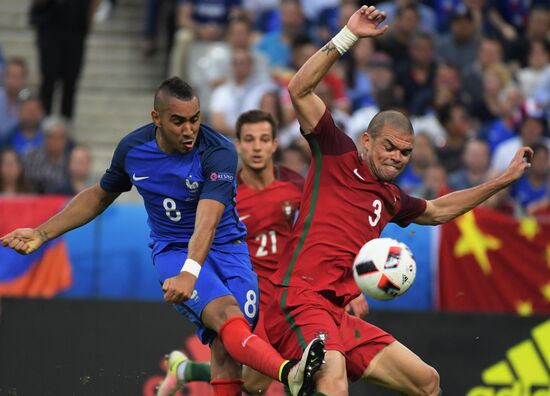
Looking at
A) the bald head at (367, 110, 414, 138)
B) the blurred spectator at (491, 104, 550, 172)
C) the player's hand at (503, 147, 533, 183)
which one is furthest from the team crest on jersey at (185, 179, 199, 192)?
the blurred spectator at (491, 104, 550, 172)

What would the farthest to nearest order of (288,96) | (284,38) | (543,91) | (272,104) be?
(284,38), (543,91), (288,96), (272,104)

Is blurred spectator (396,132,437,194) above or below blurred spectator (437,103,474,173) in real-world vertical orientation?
below

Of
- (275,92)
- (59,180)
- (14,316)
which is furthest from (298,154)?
(14,316)

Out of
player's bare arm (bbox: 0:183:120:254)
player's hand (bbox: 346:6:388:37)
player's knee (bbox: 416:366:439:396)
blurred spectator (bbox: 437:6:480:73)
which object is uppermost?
blurred spectator (bbox: 437:6:480:73)

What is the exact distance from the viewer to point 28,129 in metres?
14.6

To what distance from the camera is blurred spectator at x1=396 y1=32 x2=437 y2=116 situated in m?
15.7

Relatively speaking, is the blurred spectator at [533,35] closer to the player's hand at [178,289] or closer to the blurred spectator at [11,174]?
the blurred spectator at [11,174]

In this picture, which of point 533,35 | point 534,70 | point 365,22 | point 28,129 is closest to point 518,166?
point 365,22

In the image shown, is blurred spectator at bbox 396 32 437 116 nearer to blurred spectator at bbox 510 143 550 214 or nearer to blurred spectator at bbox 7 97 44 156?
blurred spectator at bbox 510 143 550 214

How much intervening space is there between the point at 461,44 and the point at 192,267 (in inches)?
400

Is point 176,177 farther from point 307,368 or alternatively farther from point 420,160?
point 420,160

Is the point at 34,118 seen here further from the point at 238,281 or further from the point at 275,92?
the point at 238,281

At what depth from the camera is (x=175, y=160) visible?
819cm

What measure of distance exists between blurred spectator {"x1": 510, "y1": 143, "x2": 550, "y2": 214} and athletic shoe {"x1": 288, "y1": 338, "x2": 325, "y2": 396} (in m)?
6.69
